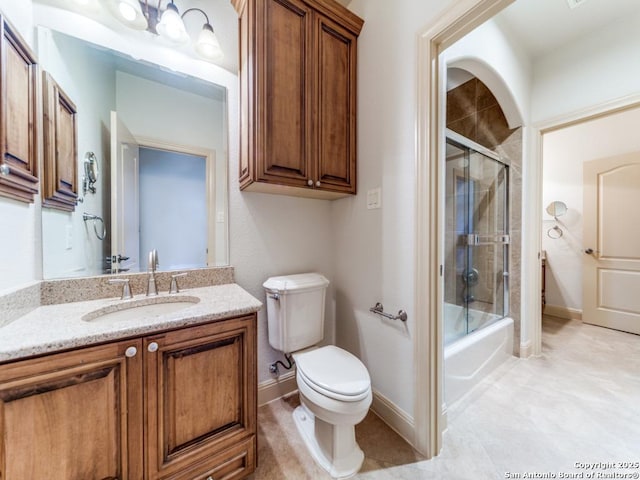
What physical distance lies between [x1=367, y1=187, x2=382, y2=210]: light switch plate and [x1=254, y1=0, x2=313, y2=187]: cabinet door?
413 millimetres

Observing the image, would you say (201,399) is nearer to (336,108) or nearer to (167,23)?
(336,108)

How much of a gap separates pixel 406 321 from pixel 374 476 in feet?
2.31

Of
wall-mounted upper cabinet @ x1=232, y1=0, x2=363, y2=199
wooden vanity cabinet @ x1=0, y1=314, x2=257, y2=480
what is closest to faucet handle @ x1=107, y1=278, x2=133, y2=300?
wooden vanity cabinet @ x1=0, y1=314, x2=257, y2=480

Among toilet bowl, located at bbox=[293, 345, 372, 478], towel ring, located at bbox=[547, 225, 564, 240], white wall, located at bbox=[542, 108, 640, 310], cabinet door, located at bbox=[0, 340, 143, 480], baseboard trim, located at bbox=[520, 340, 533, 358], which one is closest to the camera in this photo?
cabinet door, located at bbox=[0, 340, 143, 480]

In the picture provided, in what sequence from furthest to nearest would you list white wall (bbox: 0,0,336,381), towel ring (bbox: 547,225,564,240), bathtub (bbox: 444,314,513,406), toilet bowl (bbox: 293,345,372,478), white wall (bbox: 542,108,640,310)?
towel ring (bbox: 547,225,564,240), white wall (bbox: 542,108,640,310), bathtub (bbox: 444,314,513,406), toilet bowl (bbox: 293,345,372,478), white wall (bbox: 0,0,336,381)

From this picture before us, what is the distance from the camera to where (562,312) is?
10.6ft

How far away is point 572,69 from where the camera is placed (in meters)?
2.01

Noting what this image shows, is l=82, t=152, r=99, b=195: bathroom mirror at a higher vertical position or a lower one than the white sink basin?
higher

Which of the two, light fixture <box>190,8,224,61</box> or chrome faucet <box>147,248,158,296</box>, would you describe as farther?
light fixture <box>190,8,224,61</box>

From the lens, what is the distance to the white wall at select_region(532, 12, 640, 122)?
178 cm

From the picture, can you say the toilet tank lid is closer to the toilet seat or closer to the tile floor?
the toilet seat

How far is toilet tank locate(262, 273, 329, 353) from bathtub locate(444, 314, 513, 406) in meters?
0.86

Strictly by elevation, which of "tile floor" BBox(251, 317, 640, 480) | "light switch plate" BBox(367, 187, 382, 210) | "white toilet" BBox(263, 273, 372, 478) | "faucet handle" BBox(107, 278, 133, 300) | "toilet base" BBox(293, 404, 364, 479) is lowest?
"tile floor" BBox(251, 317, 640, 480)

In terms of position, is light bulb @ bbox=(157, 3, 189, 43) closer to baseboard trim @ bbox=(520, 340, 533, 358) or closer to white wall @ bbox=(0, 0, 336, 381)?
white wall @ bbox=(0, 0, 336, 381)
